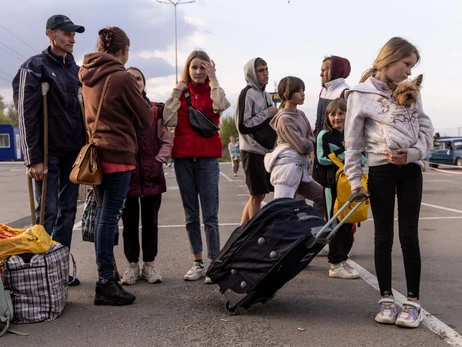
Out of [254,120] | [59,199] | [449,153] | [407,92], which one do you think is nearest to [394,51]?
[407,92]

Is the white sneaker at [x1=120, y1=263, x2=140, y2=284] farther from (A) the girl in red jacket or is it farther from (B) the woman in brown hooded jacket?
(B) the woman in brown hooded jacket

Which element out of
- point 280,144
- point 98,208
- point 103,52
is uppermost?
point 103,52

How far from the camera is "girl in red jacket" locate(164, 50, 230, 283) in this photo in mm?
4777

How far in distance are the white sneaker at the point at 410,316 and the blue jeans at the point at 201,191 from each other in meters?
1.84

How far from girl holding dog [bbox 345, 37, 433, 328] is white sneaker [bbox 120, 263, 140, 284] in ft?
7.09

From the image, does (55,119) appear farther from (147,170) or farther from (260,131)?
(260,131)

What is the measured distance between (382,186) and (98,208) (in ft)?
7.01

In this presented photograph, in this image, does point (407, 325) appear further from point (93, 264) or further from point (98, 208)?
point (93, 264)

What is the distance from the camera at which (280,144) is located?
4.94m

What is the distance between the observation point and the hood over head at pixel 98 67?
393cm

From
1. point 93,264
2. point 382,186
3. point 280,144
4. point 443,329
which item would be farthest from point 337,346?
point 93,264

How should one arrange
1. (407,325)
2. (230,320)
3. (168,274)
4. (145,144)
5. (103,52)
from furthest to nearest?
(168,274), (145,144), (103,52), (230,320), (407,325)

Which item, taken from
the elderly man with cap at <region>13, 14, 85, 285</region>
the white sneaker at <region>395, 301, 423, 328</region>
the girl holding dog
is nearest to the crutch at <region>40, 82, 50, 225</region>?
the elderly man with cap at <region>13, 14, 85, 285</region>

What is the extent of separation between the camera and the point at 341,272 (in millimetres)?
4836
